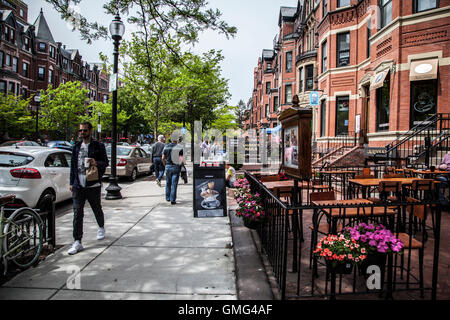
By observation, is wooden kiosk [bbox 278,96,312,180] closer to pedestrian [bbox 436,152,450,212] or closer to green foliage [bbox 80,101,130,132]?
pedestrian [bbox 436,152,450,212]

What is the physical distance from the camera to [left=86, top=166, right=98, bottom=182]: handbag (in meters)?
4.65

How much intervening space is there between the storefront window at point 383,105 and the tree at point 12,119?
2643 cm

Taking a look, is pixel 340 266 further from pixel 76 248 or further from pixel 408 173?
pixel 408 173

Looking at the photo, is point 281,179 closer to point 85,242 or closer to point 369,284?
point 369,284

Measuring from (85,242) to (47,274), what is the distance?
122cm

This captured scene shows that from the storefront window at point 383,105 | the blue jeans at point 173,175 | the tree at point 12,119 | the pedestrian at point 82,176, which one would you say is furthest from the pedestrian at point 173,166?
the tree at point 12,119

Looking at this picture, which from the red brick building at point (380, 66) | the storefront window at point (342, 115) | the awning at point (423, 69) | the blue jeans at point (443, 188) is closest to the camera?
the blue jeans at point (443, 188)

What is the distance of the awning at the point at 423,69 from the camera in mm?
11164

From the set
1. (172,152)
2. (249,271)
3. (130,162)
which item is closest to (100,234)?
(249,271)

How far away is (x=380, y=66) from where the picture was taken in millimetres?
13203

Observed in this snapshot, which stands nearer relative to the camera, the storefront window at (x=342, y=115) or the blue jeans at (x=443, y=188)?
the blue jeans at (x=443, y=188)

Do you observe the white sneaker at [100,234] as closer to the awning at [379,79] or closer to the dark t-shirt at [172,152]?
the dark t-shirt at [172,152]

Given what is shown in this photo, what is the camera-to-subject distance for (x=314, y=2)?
75.7 ft

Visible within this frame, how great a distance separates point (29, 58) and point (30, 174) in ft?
135
